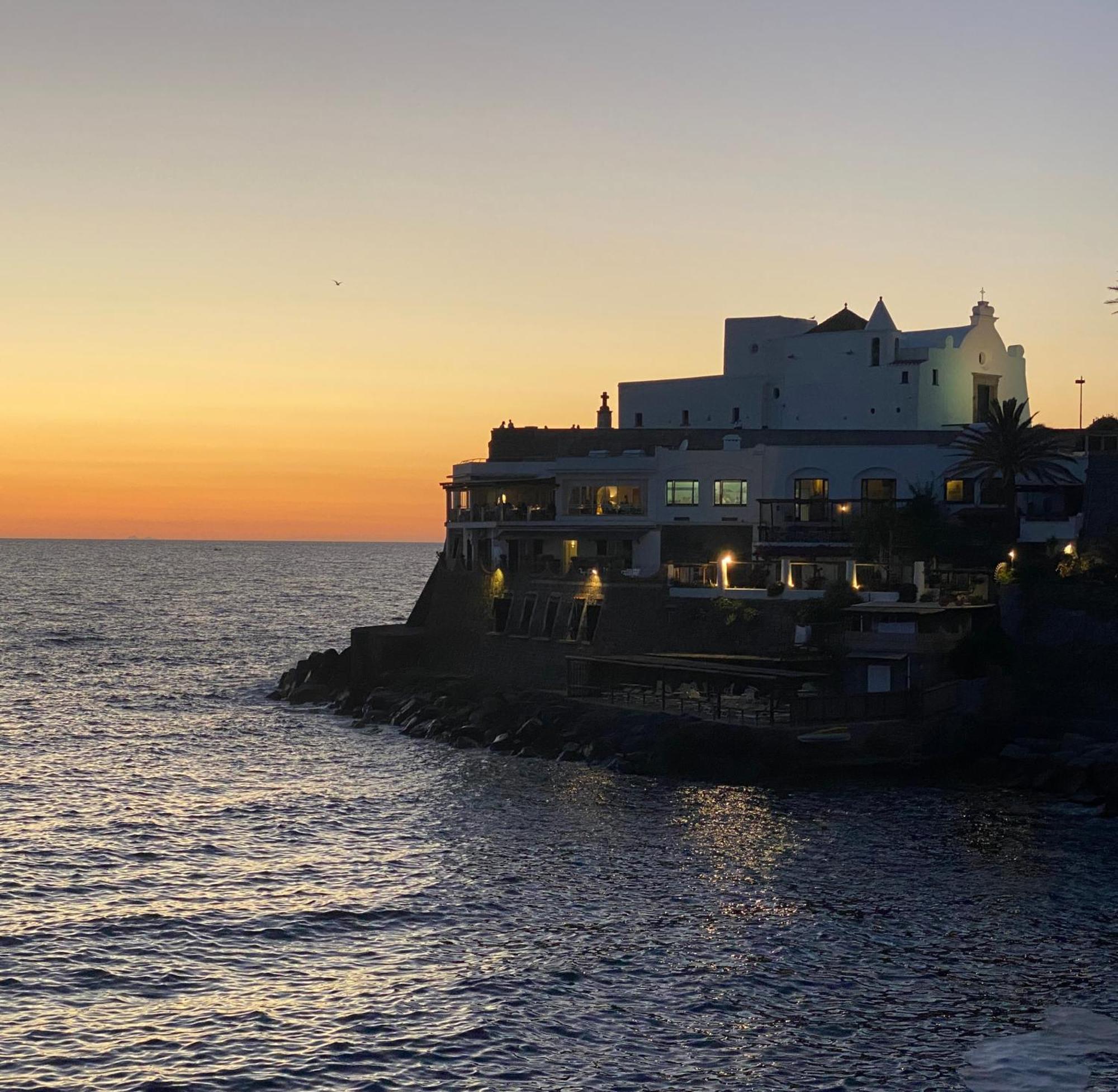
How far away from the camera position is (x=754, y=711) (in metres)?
63.1

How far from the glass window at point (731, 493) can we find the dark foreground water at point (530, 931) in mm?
29020

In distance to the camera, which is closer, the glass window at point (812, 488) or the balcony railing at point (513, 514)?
the glass window at point (812, 488)

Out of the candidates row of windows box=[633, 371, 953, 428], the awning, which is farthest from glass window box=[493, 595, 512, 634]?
row of windows box=[633, 371, 953, 428]

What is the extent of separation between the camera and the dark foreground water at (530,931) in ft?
102

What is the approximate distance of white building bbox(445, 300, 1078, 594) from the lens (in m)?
84.1

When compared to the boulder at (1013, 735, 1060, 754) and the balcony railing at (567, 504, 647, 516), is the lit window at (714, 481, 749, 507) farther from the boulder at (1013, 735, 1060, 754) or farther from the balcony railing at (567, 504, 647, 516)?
the boulder at (1013, 735, 1060, 754)

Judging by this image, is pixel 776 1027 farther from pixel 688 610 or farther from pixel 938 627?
pixel 688 610

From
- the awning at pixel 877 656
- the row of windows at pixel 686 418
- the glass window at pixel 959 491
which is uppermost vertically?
the row of windows at pixel 686 418

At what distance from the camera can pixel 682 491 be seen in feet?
292

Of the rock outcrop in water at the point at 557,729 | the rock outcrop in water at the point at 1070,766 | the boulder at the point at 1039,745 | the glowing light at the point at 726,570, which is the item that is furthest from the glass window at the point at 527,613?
the boulder at the point at 1039,745

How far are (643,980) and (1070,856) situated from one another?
1908 centimetres

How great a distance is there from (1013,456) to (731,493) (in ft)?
58.3

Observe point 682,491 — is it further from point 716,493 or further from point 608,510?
point 608,510

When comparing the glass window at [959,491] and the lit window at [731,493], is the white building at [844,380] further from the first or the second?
the lit window at [731,493]
